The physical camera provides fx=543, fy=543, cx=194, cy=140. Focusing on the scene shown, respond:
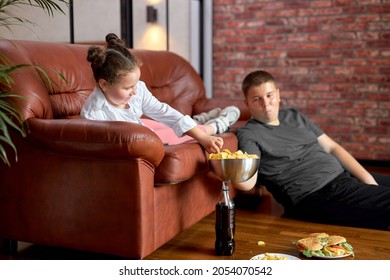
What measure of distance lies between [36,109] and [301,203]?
4.60 ft

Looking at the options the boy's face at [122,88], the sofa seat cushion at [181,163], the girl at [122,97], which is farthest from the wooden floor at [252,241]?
the boy's face at [122,88]

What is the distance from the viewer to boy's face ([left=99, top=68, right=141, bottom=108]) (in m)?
2.30

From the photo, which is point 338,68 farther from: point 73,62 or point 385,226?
point 73,62

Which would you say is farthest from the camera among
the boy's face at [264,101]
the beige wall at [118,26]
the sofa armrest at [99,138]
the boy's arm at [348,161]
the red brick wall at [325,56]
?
the red brick wall at [325,56]

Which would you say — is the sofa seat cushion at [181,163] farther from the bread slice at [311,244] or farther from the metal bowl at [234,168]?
the bread slice at [311,244]

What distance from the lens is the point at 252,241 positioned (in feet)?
8.30

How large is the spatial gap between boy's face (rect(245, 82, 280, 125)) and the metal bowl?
1.90 ft

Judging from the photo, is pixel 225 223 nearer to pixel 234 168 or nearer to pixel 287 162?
pixel 234 168

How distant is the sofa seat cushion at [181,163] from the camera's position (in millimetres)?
2246

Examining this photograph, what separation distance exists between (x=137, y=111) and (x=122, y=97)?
261mm

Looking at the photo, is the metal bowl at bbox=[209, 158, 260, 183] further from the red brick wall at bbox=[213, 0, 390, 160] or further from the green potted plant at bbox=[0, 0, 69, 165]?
the red brick wall at bbox=[213, 0, 390, 160]

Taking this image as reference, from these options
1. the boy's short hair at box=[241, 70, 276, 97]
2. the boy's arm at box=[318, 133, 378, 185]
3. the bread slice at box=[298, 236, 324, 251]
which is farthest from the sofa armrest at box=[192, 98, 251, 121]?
the bread slice at box=[298, 236, 324, 251]

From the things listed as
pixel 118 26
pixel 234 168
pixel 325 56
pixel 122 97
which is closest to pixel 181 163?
pixel 234 168
